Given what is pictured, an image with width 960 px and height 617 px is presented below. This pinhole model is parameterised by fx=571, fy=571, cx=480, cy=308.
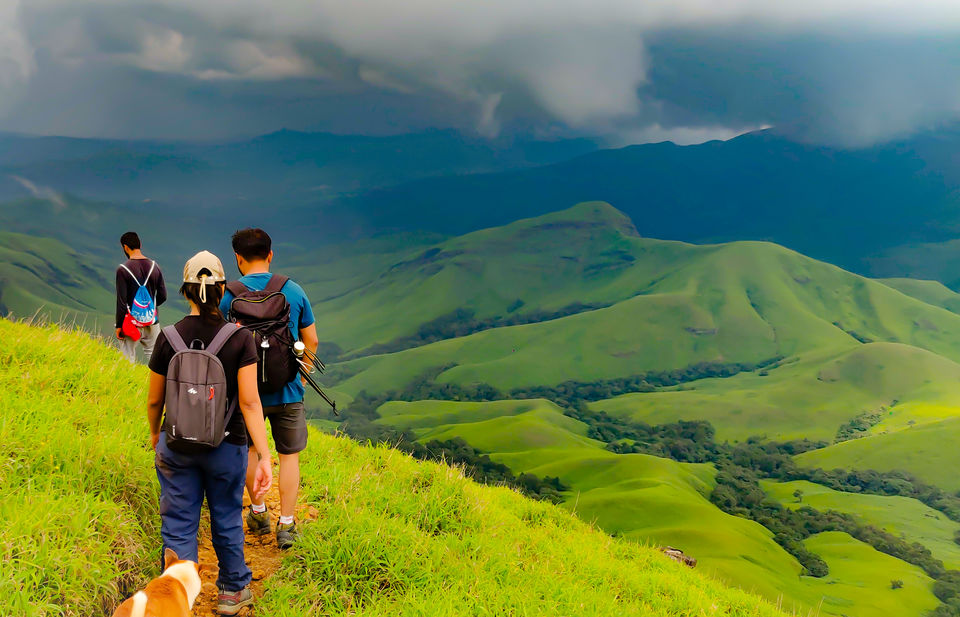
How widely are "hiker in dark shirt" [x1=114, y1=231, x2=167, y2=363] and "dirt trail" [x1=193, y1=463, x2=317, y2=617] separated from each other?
171 inches

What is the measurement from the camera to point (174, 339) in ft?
13.9

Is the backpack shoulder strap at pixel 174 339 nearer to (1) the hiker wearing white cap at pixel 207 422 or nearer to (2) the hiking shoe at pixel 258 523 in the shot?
(1) the hiker wearing white cap at pixel 207 422

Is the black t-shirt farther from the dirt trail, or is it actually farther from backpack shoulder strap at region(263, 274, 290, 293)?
the dirt trail

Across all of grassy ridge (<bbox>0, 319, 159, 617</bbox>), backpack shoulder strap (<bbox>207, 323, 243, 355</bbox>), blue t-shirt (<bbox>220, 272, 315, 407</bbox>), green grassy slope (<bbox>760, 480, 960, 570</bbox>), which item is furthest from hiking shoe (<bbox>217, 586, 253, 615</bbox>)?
green grassy slope (<bbox>760, 480, 960, 570</bbox>)

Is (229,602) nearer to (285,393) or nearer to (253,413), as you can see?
(253,413)

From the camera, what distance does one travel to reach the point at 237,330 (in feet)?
14.4

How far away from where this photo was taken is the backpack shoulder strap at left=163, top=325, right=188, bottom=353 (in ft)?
13.8

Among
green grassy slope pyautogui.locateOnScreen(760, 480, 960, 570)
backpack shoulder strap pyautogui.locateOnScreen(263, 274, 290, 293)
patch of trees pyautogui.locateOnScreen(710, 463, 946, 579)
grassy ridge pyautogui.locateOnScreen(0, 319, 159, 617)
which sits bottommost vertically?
patch of trees pyautogui.locateOnScreen(710, 463, 946, 579)

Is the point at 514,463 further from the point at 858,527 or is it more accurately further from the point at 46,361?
the point at 46,361

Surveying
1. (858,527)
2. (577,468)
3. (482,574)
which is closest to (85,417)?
(482,574)

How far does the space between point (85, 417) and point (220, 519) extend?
3.18 metres

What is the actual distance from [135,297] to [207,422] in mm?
6403

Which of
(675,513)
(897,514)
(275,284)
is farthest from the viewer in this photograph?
(897,514)

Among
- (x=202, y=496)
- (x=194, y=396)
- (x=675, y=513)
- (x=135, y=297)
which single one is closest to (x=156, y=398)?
(x=194, y=396)
